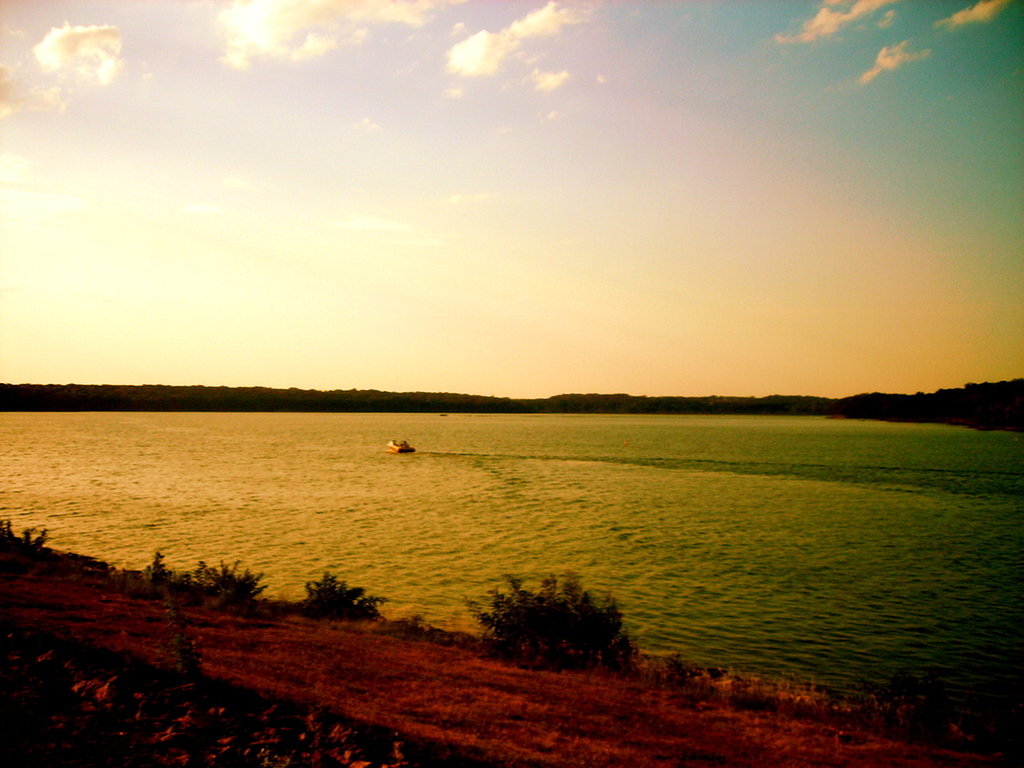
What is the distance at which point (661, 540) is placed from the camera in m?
32.7

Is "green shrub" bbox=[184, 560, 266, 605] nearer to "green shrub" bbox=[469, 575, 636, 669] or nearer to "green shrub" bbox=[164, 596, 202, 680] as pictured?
"green shrub" bbox=[469, 575, 636, 669]

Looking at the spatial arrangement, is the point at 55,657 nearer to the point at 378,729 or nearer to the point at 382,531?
the point at 378,729

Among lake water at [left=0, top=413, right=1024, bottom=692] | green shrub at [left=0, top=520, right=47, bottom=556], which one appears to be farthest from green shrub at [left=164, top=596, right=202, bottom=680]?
green shrub at [left=0, top=520, right=47, bottom=556]

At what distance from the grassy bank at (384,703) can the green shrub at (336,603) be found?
4.92 feet

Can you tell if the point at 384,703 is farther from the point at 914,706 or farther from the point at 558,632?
the point at 914,706

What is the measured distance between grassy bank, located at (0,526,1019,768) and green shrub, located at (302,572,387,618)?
59.0 inches

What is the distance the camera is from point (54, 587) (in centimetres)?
1650

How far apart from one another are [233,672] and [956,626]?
64.3 ft

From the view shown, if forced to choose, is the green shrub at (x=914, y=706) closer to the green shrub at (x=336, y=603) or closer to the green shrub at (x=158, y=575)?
the green shrub at (x=336, y=603)

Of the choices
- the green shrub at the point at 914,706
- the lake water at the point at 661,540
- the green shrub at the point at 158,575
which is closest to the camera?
the green shrub at the point at 914,706

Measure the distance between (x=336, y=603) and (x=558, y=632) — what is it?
6.24 meters

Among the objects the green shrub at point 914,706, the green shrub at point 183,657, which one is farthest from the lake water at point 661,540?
the green shrub at point 183,657

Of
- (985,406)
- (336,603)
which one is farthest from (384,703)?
(985,406)

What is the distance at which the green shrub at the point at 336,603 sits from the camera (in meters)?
17.8
